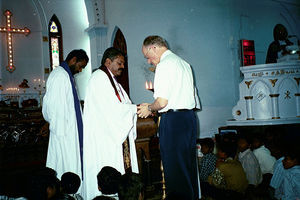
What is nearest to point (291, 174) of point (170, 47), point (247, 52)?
point (170, 47)

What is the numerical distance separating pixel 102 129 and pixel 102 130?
0.04ft

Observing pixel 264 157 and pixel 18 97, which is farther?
pixel 18 97

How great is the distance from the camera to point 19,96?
8789 mm

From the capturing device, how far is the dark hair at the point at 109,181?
2234 mm

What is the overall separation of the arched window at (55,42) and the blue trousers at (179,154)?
7.38 m

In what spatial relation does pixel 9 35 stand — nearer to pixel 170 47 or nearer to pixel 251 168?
pixel 170 47

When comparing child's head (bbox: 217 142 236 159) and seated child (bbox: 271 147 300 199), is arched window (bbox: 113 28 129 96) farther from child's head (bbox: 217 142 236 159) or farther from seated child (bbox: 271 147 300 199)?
seated child (bbox: 271 147 300 199)

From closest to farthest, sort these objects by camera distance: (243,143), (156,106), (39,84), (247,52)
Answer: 1. (156,106)
2. (243,143)
3. (39,84)
4. (247,52)

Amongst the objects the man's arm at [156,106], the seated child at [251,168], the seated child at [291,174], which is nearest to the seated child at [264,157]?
the seated child at [251,168]

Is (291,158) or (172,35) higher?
(172,35)

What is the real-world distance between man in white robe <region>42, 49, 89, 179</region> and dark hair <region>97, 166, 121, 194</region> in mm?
1685

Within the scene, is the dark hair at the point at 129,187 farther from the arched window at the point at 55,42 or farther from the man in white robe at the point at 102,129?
the arched window at the point at 55,42

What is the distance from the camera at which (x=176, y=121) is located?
2998 mm

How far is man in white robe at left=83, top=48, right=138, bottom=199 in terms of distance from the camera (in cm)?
340
